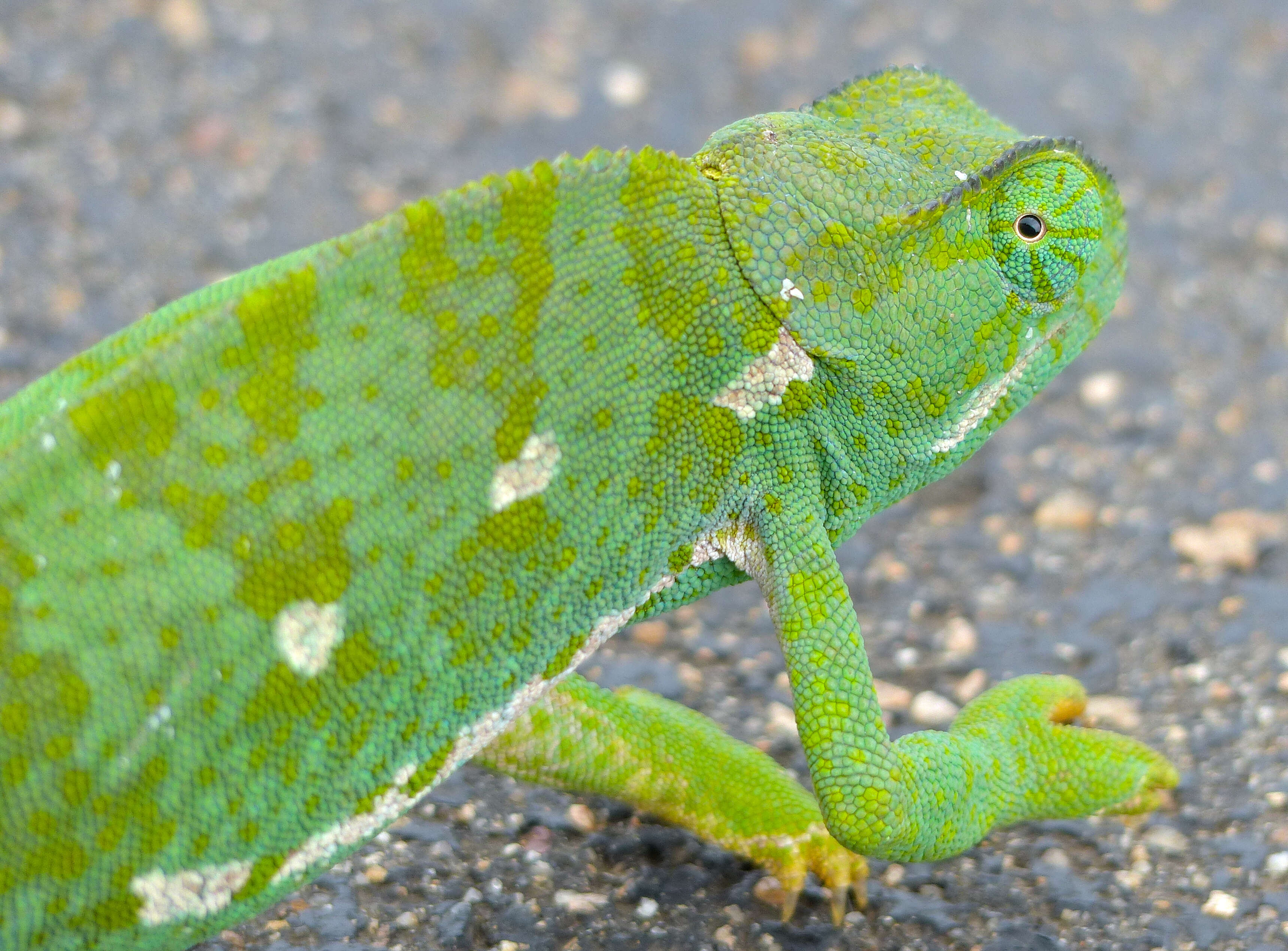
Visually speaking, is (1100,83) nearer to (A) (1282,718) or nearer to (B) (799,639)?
(A) (1282,718)

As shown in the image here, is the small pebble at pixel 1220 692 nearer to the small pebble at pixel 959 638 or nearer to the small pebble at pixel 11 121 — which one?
the small pebble at pixel 959 638

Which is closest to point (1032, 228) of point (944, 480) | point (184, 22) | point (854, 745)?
point (854, 745)

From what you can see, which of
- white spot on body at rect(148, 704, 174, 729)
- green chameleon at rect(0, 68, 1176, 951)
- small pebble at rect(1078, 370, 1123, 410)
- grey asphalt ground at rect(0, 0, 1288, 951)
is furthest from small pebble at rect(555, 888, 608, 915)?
small pebble at rect(1078, 370, 1123, 410)

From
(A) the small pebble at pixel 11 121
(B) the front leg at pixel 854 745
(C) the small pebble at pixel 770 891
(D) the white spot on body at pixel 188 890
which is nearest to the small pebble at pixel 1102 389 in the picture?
(B) the front leg at pixel 854 745

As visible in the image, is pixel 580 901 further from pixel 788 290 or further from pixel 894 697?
pixel 788 290

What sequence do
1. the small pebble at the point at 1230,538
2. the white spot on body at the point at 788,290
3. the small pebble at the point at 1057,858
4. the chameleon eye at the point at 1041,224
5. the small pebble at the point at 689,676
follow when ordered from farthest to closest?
the small pebble at the point at 1230,538, the small pebble at the point at 689,676, the small pebble at the point at 1057,858, the chameleon eye at the point at 1041,224, the white spot on body at the point at 788,290

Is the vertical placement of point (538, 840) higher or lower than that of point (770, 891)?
higher

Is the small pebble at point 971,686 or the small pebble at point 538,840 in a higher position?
the small pebble at point 971,686
